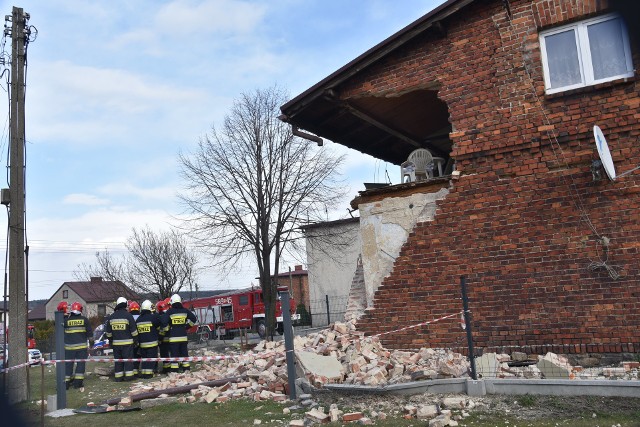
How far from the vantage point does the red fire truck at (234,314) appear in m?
29.4

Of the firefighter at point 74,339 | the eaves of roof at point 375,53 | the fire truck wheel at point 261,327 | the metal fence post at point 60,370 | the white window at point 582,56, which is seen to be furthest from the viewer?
the fire truck wheel at point 261,327

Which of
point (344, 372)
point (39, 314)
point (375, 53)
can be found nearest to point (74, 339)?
point (344, 372)

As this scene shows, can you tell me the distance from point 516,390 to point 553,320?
1878 mm

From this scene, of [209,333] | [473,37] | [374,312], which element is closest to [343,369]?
[374,312]

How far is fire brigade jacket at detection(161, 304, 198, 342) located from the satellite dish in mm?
9451


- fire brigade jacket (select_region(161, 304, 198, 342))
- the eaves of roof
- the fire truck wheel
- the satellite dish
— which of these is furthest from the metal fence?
the satellite dish

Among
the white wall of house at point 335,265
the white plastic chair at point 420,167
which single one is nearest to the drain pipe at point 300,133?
the white plastic chair at point 420,167

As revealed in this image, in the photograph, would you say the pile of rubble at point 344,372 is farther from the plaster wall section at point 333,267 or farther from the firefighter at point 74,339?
the plaster wall section at point 333,267

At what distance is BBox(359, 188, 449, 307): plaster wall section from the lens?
9789 mm

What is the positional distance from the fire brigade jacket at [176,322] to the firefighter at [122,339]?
827 mm

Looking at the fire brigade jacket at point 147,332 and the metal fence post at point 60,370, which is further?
the fire brigade jacket at point 147,332

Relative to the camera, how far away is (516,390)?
709 cm

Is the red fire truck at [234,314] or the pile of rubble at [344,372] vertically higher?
the red fire truck at [234,314]

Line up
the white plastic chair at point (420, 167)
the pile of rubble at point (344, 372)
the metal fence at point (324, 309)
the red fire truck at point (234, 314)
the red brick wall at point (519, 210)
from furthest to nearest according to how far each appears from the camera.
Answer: the red fire truck at point (234, 314), the metal fence at point (324, 309), the white plastic chair at point (420, 167), the red brick wall at point (519, 210), the pile of rubble at point (344, 372)
